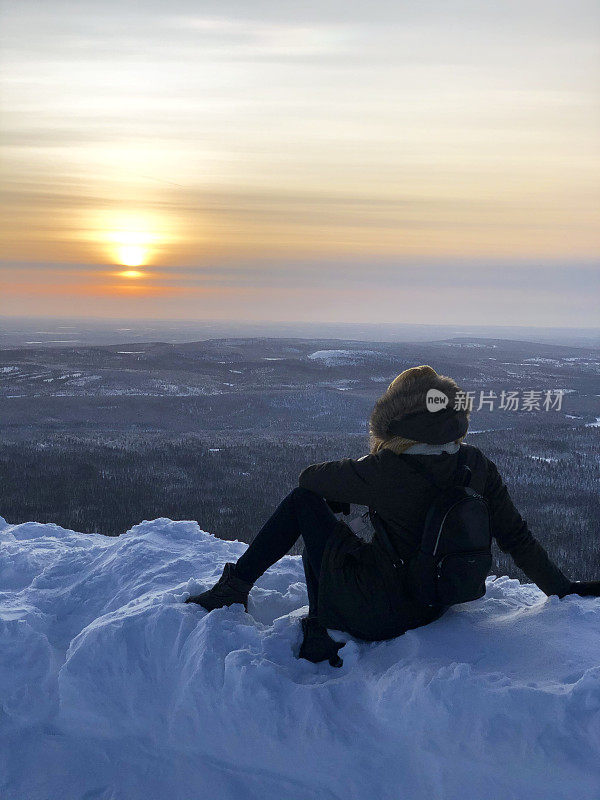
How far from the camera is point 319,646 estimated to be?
11.2 ft

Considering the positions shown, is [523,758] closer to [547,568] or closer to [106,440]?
[547,568]

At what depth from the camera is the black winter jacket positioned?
10.6 feet

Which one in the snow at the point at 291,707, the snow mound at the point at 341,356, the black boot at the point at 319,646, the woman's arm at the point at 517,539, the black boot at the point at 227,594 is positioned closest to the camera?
the snow at the point at 291,707

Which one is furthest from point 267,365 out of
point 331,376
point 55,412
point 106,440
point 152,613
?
point 152,613

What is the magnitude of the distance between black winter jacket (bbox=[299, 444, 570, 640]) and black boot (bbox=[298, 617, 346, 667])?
0.08m

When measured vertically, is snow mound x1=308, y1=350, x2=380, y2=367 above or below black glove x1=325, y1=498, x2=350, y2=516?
below

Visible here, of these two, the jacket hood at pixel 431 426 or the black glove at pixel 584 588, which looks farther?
the black glove at pixel 584 588

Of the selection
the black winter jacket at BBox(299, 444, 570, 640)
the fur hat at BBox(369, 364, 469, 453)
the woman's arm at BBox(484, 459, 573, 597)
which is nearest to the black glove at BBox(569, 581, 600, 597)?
the woman's arm at BBox(484, 459, 573, 597)

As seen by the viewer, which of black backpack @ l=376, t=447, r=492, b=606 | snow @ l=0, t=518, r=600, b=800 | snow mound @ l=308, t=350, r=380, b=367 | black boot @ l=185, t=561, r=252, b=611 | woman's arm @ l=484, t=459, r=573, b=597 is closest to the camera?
snow @ l=0, t=518, r=600, b=800

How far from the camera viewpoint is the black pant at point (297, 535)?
11.2ft

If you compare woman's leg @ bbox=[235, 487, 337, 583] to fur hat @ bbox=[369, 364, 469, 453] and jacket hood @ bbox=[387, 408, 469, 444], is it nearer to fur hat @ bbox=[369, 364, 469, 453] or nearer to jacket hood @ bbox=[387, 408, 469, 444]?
fur hat @ bbox=[369, 364, 469, 453]

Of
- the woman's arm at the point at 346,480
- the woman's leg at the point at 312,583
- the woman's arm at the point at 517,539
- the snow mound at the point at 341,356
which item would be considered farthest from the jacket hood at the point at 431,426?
the snow mound at the point at 341,356

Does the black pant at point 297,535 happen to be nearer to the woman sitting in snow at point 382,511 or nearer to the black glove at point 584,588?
the woman sitting in snow at point 382,511
